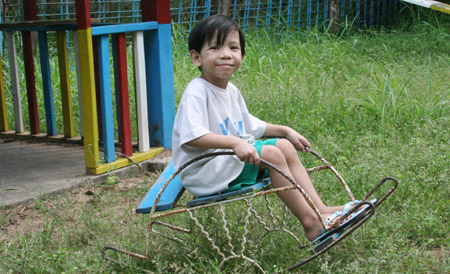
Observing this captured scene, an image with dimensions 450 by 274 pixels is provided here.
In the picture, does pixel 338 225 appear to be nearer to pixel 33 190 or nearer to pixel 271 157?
pixel 271 157

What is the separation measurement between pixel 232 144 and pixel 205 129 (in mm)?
165

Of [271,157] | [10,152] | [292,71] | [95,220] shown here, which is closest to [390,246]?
[271,157]

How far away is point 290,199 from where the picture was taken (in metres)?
2.77

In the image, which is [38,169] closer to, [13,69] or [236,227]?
[13,69]

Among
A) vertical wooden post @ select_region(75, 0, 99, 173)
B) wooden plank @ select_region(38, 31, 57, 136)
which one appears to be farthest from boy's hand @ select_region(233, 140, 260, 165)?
wooden plank @ select_region(38, 31, 57, 136)

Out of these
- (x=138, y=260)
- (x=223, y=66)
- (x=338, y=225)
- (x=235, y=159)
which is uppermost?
(x=223, y=66)

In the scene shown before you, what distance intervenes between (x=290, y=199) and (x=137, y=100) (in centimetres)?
218

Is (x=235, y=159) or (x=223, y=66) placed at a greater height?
(x=223, y=66)

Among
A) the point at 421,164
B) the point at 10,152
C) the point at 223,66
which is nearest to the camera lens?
the point at 223,66

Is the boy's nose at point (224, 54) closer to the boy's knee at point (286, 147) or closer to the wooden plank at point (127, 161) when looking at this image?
the boy's knee at point (286, 147)

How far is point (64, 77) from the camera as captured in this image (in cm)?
515

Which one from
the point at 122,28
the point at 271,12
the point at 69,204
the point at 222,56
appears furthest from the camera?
the point at 271,12

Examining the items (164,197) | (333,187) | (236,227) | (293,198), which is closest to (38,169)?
(164,197)

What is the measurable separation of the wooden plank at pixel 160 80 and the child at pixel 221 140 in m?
1.75
